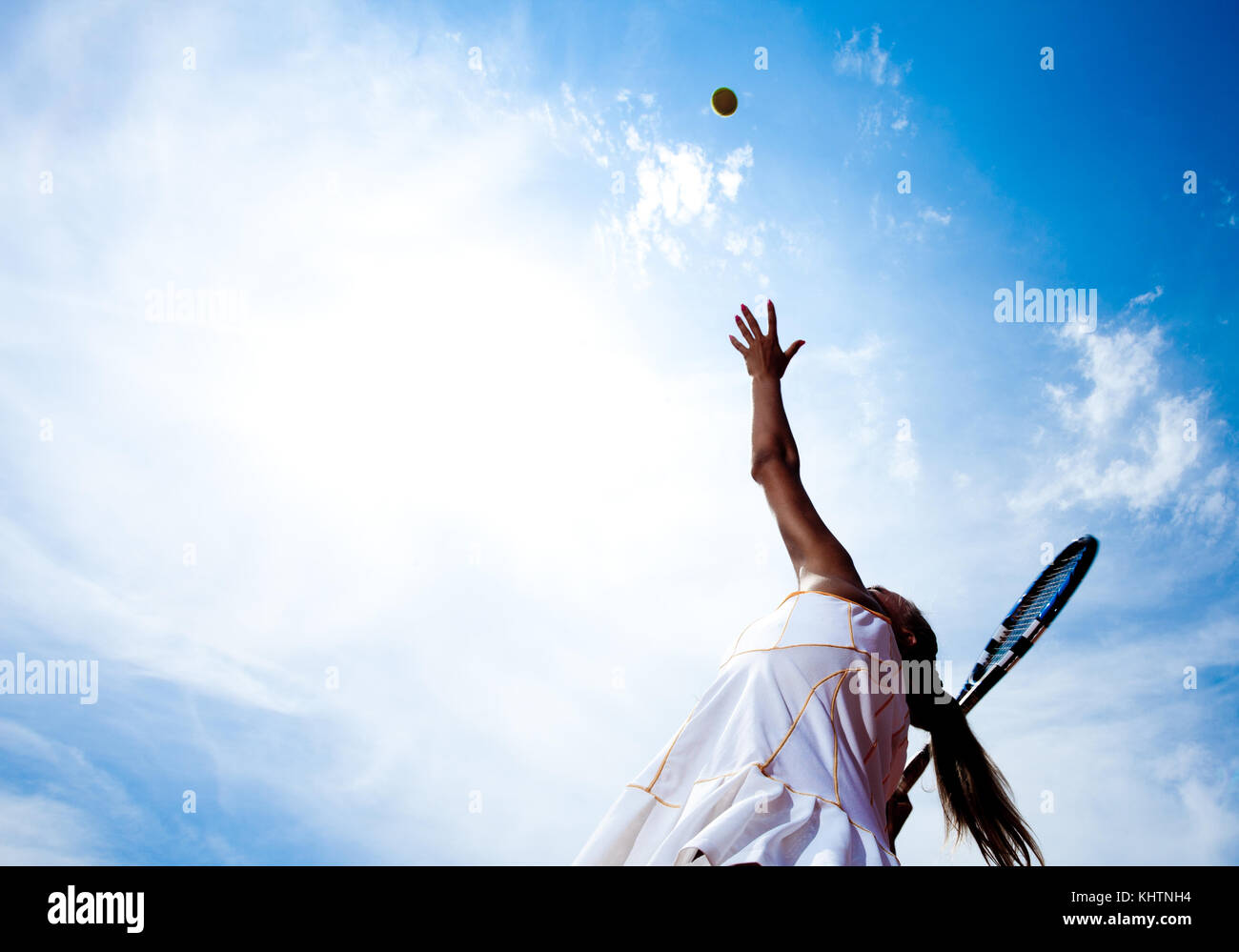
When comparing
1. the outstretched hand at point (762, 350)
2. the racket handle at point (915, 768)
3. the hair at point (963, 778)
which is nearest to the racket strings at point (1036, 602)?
the racket handle at point (915, 768)

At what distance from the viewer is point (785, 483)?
4.33 meters

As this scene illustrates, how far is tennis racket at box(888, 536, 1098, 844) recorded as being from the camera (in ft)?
20.2

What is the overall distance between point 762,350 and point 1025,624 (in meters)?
3.24

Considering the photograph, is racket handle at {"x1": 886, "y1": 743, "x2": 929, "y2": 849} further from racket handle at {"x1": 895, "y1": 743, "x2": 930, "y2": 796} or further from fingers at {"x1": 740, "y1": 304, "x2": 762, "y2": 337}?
fingers at {"x1": 740, "y1": 304, "x2": 762, "y2": 337}

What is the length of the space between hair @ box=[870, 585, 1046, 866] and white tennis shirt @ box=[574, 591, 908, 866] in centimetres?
100

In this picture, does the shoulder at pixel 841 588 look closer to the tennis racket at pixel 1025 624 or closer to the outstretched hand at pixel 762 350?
the outstretched hand at pixel 762 350

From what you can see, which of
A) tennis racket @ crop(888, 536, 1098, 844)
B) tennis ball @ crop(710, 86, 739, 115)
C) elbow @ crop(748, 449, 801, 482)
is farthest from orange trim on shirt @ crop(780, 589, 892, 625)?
tennis ball @ crop(710, 86, 739, 115)

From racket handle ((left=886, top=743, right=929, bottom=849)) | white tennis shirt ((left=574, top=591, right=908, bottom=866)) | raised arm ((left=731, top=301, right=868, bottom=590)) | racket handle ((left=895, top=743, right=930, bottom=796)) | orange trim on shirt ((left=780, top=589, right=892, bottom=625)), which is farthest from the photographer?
racket handle ((left=895, top=743, right=930, bottom=796))

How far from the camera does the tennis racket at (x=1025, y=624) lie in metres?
6.17

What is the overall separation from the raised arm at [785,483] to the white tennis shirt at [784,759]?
245 mm

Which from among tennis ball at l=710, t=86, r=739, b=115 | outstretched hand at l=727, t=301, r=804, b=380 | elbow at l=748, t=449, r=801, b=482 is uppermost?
tennis ball at l=710, t=86, r=739, b=115

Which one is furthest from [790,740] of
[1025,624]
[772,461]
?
[1025,624]
